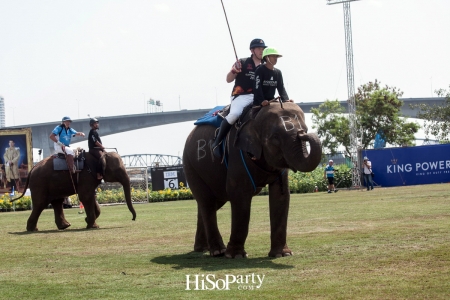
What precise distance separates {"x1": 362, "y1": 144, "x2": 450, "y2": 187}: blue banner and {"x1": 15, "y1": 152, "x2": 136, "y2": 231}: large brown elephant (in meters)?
27.6

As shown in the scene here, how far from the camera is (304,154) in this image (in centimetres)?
1045

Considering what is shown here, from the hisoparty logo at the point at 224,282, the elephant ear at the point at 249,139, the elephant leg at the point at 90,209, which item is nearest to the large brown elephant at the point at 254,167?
the elephant ear at the point at 249,139

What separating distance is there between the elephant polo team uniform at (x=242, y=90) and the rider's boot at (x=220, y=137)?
11 cm

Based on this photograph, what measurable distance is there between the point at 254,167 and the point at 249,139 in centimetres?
47

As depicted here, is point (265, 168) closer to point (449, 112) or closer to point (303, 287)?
point (303, 287)

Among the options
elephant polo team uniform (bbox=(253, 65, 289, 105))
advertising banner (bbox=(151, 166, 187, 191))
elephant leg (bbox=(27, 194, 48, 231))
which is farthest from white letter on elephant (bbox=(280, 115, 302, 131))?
advertising banner (bbox=(151, 166, 187, 191))

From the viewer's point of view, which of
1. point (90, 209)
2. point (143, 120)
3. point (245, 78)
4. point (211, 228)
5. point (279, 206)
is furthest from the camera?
point (143, 120)

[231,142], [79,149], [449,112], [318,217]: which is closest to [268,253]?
[231,142]

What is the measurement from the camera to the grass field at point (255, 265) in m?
8.28

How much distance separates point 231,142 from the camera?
1192 centimetres

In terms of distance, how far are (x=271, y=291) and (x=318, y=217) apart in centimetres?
1102

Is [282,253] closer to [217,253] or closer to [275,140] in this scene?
[217,253]

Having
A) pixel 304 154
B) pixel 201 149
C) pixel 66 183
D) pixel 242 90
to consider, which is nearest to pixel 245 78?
pixel 242 90

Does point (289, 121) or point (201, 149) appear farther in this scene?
point (201, 149)
